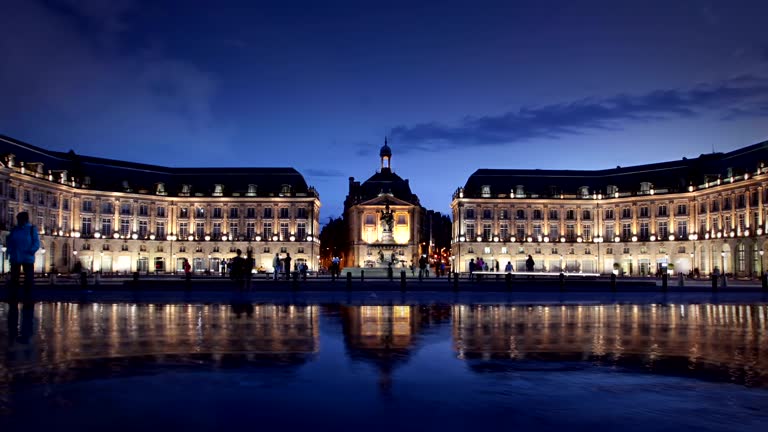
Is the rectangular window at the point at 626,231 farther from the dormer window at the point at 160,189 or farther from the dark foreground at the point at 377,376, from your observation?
the dark foreground at the point at 377,376

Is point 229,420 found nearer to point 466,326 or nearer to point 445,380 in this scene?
point 445,380

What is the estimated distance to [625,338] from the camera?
1280 cm

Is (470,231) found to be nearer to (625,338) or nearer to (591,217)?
(591,217)

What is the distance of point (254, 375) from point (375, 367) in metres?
1.66

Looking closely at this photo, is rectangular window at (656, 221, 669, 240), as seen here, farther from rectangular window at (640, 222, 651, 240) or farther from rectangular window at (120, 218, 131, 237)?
rectangular window at (120, 218, 131, 237)

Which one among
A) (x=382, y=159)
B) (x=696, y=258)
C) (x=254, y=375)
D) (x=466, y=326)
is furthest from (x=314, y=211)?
(x=254, y=375)

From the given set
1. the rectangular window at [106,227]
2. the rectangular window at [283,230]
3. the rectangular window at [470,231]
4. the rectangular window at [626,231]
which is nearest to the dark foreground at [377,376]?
the rectangular window at [106,227]

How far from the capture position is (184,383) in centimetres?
767

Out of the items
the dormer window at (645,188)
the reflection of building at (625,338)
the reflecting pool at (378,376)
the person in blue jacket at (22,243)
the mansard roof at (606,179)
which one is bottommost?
the reflection of building at (625,338)

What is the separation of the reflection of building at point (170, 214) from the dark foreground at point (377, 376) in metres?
77.3

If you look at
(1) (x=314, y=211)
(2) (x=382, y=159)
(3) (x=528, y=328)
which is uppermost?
(2) (x=382, y=159)

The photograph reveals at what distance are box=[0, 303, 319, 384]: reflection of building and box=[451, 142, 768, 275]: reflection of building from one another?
271 ft

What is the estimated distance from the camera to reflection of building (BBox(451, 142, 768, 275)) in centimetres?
9025

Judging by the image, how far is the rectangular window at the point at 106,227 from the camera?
295 ft
